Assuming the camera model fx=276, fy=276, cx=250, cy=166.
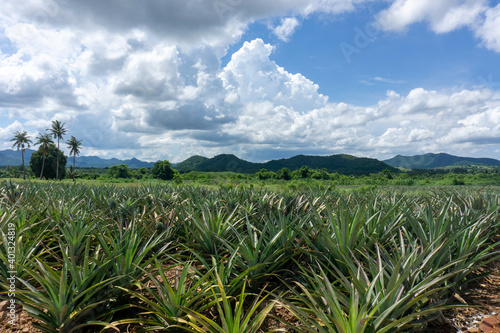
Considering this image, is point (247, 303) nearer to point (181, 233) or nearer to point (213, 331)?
point (213, 331)

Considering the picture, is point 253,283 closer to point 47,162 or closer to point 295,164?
point 47,162

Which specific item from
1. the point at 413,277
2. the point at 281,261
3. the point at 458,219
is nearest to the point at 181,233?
the point at 281,261

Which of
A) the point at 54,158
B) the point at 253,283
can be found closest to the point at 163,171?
the point at 54,158

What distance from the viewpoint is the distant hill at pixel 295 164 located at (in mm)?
131125

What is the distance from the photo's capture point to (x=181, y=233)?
382cm

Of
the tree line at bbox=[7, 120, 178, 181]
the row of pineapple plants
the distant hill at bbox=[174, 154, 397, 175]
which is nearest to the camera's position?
the row of pineapple plants

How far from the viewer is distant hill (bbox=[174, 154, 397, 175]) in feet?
430

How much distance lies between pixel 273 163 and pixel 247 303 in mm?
148127

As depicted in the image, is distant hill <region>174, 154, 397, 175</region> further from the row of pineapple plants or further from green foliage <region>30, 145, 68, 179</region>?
the row of pineapple plants

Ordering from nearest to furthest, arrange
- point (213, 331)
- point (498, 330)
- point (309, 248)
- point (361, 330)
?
1. point (361, 330)
2. point (213, 331)
3. point (498, 330)
4. point (309, 248)

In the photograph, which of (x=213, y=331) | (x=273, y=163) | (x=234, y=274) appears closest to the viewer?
(x=213, y=331)

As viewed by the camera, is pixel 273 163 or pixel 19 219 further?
pixel 273 163

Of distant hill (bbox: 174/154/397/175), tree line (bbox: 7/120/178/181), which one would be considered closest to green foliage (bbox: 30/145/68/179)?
tree line (bbox: 7/120/178/181)

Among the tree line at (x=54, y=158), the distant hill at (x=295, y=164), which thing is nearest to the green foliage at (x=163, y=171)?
the tree line at (x=54, y=158)
